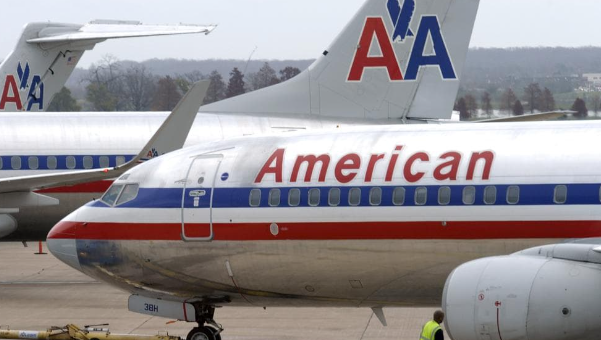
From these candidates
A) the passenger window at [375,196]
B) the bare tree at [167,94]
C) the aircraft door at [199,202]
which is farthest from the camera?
the bare tree at [167,94]

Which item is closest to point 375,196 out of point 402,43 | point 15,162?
point 402,43

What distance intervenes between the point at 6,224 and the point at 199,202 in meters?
12.9

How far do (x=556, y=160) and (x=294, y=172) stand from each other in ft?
12.4

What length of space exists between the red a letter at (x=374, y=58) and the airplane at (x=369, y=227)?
10729 mm

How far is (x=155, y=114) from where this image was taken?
32.6 metres

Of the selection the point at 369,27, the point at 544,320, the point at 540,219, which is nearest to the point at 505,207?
the point at 540,219

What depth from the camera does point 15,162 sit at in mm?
31922

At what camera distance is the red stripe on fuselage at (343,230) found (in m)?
16.9

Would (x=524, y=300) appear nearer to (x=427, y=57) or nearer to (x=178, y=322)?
(x=178, y=322)

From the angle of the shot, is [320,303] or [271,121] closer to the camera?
[320,303]

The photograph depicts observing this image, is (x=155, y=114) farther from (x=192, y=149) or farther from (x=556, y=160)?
(x=556, y=160)

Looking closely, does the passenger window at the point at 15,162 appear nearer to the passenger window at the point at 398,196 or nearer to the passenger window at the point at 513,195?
the passenger window at the point at 398,196

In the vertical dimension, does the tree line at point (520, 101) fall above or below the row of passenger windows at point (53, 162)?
above

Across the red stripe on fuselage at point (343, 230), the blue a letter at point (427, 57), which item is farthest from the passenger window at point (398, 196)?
the blue a letter at point (427, 57)
